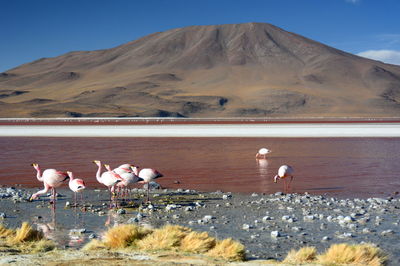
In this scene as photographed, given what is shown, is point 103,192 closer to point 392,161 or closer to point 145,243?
point 145,243

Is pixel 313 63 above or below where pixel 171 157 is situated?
above

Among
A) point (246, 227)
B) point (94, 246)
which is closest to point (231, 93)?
point (246, 227)

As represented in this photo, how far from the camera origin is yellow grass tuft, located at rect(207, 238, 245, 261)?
766 centimetres

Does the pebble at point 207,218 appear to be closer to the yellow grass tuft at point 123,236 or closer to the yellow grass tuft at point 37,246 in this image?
the yellow grass tuft at point 123,236

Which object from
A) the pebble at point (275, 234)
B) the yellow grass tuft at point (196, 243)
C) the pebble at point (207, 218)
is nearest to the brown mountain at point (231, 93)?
the pebble at point (207, 218)

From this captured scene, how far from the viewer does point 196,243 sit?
810 cm

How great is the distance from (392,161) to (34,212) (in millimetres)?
15915

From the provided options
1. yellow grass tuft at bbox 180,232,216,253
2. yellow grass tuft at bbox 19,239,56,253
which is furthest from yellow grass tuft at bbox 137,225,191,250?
yellow grass tuft at bbox 19,239,56,253

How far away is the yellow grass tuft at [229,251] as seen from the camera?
7.66m

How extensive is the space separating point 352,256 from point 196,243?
2.35 metres

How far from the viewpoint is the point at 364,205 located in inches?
473

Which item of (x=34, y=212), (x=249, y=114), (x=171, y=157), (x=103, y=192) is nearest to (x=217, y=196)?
(x=103, y=192)

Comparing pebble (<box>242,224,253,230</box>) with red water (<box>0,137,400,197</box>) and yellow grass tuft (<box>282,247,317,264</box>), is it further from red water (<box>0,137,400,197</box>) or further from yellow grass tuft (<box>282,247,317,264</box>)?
red water (<box>0,137,400,197</box>)

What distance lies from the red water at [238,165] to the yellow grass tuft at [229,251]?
6.77 meters
